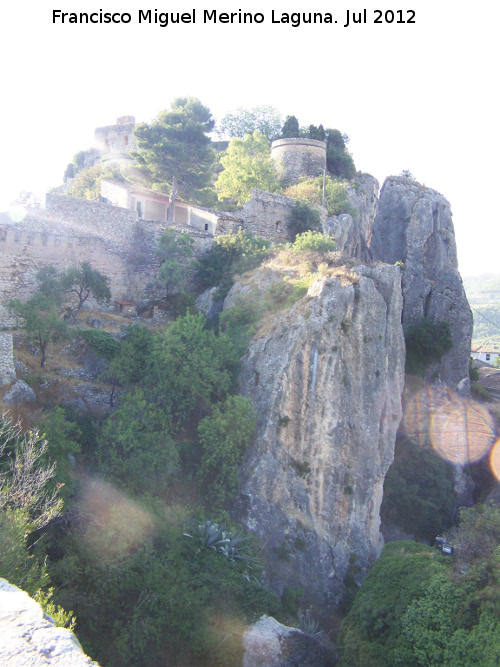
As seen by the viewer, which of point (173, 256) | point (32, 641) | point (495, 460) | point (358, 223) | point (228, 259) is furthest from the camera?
point (358, 223)

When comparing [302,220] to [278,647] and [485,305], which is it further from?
[485,305]

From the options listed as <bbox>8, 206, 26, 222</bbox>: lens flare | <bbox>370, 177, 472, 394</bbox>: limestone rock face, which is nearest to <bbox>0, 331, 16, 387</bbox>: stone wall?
<bbox>8, 206, 26, 222</bbox>: lens flare

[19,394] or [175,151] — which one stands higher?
[175,151]

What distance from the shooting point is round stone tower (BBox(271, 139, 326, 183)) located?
119 ft

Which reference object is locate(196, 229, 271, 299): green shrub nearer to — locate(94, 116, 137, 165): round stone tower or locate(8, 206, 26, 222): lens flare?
locate(8, 206, 26, 222): lens flare

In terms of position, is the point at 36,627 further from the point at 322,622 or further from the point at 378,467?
the point at 378,467

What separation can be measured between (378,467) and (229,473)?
20.2 feet

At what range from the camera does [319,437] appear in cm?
1916

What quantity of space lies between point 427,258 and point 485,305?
88.2m

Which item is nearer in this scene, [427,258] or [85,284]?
[85,284]

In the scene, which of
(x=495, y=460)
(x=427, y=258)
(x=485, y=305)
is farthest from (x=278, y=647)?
(x=485, y=305)

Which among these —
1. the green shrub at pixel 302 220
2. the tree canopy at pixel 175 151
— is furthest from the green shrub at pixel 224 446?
the tree canopy at pixel 175 151

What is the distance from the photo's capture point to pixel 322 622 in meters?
17.2

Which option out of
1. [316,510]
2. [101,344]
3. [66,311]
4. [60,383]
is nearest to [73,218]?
[66,311]
